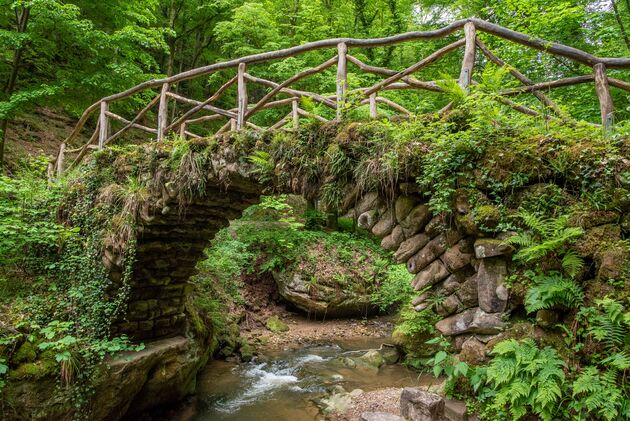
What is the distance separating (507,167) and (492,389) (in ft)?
4.94

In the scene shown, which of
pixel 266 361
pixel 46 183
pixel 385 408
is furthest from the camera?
pixel 266 361

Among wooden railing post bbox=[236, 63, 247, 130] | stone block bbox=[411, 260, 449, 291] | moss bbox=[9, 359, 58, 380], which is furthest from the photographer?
wooden railing post bbox=[236, 63, 247, 130]

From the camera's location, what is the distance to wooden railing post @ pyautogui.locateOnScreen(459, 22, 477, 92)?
10.8 feet

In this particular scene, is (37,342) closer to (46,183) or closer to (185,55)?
(46,183)

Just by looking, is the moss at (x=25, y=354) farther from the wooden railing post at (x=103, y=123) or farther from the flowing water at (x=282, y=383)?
the wooden railing post at (x=103, y=123)

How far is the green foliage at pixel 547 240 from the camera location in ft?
7.59

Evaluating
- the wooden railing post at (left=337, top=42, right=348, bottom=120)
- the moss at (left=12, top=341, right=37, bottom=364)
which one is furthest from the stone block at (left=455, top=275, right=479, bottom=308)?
the moss at (left=12, top=341, right=37, bottom=364)

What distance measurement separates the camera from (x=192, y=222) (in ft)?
19.7

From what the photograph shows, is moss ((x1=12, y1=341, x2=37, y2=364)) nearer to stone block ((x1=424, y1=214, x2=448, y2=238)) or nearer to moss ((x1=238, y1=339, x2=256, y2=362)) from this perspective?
moss ((x1=238, y1=339, x2=256, y2=362))

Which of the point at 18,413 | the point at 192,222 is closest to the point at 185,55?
the point at 192,222

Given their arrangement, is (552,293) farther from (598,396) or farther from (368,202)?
(368,202)

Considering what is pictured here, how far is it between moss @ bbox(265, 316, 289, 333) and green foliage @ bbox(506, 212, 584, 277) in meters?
8.41

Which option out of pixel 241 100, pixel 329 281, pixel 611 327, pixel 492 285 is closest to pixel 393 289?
pixel 329 281

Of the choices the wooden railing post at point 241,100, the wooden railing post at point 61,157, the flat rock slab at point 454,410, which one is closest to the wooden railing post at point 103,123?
the wooden railing post at point 61,157
